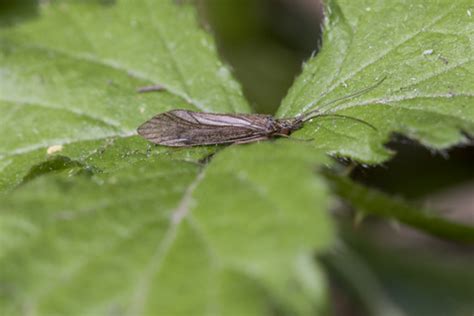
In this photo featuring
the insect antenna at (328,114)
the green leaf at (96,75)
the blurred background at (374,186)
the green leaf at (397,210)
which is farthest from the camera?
the green leaf at (96,75)

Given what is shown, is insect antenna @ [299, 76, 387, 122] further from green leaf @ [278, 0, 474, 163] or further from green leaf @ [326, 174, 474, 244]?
green leaf @ [326, 174, 474, 244]

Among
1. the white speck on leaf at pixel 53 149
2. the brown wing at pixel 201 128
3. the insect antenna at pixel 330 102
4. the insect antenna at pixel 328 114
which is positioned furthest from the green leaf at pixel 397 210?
the white speck on leaf at pixel 53 149

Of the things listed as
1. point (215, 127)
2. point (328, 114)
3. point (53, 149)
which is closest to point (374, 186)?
point (328, 114)

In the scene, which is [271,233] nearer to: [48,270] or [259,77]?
[48,270]

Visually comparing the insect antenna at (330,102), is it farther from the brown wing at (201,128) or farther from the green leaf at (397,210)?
the green leaf at (397,210)

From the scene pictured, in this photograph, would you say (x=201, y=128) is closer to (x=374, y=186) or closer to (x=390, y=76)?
(x=390, y=76)

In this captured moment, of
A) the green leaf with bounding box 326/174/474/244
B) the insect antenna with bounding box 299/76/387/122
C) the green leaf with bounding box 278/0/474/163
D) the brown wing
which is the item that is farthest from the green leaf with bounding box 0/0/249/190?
the green leaf with bounding box 326/174/474/244

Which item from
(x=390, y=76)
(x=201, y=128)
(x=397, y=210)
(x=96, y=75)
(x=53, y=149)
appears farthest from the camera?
(x=96, y=75)
